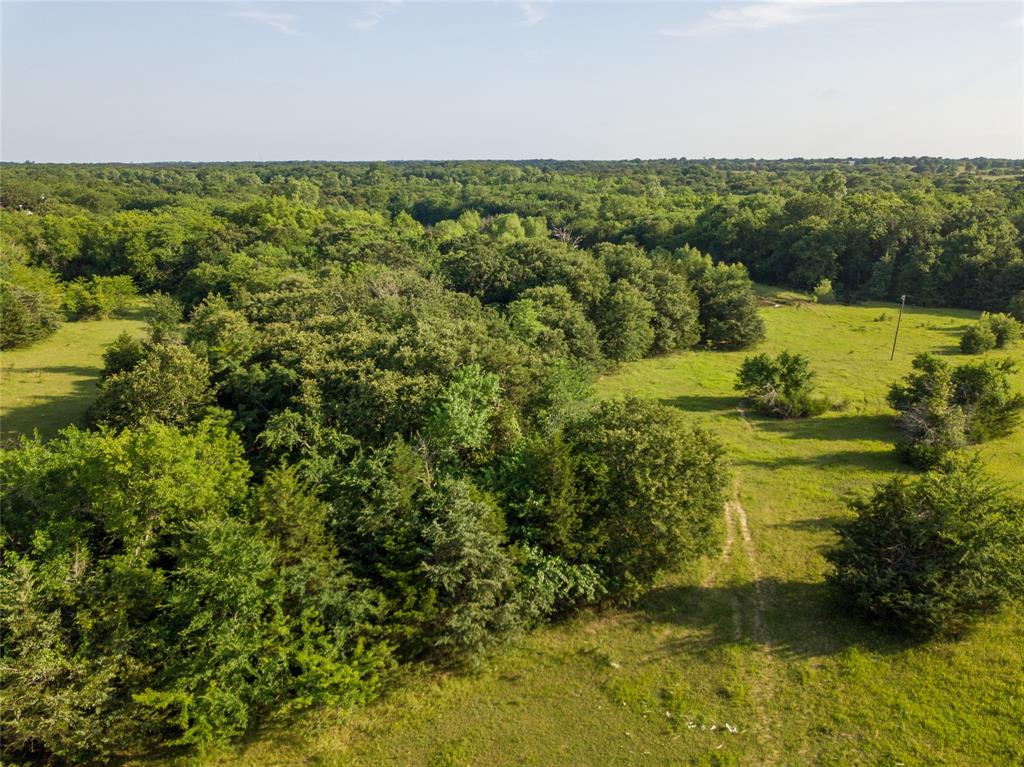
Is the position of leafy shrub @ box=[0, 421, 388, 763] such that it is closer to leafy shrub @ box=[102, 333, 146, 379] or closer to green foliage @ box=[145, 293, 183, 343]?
leafy shrub @ box=[102, 333, 146, 379]

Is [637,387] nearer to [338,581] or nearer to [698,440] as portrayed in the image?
[698,440]

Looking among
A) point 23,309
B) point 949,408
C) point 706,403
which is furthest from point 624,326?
point 23,309

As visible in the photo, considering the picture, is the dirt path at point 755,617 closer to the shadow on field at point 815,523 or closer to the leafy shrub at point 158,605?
the shadow on field at point 815,523

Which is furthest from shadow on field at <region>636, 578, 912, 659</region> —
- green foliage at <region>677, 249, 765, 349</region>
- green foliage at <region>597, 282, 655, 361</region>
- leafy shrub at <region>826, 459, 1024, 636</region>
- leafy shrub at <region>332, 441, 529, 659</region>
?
green foliage at <region>677, 249, 765, 349</region>

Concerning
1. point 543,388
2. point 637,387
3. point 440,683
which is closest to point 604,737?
point 440,683

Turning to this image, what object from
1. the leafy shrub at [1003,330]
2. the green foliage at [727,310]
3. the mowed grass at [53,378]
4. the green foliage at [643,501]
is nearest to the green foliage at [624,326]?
the green foliage at [727,310]

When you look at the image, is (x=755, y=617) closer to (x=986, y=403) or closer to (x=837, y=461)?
(x=837, y=461)
